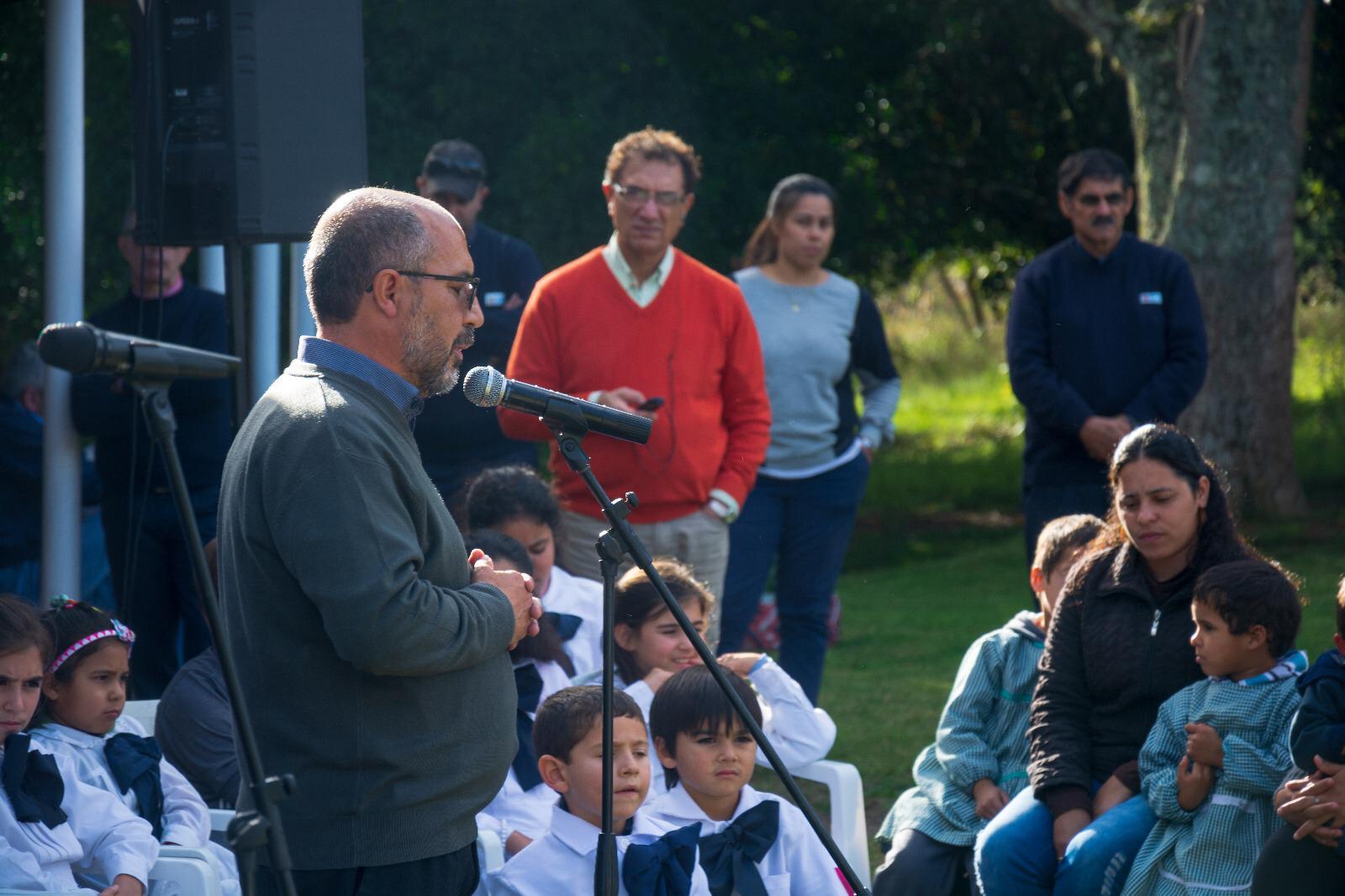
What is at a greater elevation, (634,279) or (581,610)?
(634,279)

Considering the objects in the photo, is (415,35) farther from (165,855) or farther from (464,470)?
(165,855)

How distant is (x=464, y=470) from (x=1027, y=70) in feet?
32.6

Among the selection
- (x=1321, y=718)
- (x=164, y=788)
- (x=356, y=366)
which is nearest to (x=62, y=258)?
(x=164, y=788)

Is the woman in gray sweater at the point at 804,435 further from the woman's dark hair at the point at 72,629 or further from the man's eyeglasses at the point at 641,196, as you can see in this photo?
the woman's dark hair at the point at 72,629

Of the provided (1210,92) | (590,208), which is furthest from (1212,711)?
(590,208)

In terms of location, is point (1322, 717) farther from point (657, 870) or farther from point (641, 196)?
point (641, 196)

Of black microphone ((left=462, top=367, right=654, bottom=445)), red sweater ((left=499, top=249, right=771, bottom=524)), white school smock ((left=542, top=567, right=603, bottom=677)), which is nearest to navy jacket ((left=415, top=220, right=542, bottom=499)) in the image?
red sweater ((left=499, top=249, right=771, bottom=524))

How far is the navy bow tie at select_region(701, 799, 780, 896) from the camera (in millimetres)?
3312

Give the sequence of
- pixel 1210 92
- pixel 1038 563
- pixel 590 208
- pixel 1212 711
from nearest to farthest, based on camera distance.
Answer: pixel 1212 711 < pixel 1038 563 < pixel 1210 92 < pixel 590 208

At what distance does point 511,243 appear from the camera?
5613 mm

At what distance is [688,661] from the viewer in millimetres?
4082

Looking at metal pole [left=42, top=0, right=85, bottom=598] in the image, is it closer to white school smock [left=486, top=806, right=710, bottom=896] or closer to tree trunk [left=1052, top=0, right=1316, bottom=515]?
white school smock [left=486, top=806, right=710, bottom=896]

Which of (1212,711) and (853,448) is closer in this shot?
(1212,711)

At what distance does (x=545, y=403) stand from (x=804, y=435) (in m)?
2.99
